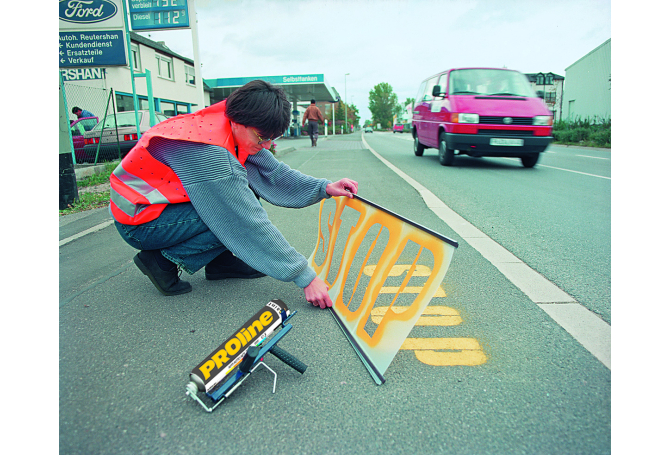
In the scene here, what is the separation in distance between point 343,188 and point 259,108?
0.80 metres

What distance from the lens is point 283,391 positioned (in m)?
1.66

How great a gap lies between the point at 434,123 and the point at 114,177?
811 centimetres

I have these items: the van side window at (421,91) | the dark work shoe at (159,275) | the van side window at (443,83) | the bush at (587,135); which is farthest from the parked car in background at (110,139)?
the bush at (587,135)

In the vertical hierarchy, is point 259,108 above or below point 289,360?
above

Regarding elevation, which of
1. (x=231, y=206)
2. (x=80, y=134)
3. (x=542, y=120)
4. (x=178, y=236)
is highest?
(x=80, y=134)

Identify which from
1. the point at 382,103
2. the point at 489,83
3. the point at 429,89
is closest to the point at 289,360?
the point at 489,83

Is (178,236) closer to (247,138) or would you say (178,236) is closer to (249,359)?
(247,138)

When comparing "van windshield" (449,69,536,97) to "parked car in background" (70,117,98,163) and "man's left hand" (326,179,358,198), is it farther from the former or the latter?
"parked car in background" (70,117,98,163)

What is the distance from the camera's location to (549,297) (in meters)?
2.47

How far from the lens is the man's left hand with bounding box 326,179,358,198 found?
101 inches

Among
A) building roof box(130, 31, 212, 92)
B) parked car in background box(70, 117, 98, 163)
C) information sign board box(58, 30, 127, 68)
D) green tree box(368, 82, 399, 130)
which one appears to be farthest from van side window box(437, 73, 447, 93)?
green tree box(368, 82, 399, 130)

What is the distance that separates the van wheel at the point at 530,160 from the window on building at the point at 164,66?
991 inches

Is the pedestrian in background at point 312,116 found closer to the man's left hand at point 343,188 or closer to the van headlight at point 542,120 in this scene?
the van headlight at point 542,120
